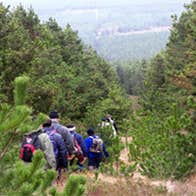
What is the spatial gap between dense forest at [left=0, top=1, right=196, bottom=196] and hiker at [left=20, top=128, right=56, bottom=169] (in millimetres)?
1208

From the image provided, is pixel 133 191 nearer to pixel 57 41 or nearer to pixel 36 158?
pixel 36 158

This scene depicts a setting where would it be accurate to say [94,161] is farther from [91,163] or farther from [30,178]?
[30,178]

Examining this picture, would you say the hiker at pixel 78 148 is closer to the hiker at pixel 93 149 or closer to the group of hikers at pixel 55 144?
the group of hikers at pixel 55 144

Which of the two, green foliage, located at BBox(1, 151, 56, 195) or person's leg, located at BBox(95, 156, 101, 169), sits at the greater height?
green foliage, located at BBox(1, 151, 56, 195)

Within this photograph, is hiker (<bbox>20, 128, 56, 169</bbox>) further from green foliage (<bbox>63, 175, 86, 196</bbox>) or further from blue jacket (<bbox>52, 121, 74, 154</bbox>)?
green foliage (<bbox>63, 175, 86, 196</bbox>)

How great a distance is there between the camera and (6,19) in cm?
1867

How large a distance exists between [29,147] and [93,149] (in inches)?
129

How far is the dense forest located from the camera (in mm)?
3523

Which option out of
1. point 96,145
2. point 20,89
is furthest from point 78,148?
point 20,89

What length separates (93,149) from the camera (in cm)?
1088

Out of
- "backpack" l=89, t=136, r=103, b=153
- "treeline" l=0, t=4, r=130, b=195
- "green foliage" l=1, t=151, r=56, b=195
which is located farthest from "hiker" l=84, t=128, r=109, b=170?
"green foliage" l=1, t=151, r=56, b=195

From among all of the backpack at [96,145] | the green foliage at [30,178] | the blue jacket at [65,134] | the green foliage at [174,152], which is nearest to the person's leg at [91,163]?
the backpack at [96,145]

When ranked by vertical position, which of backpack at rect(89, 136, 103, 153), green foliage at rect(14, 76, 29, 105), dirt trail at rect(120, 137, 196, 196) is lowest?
dirt trail at rect(120, 137, 196, 196)

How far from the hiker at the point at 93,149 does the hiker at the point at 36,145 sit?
8.65 ft
